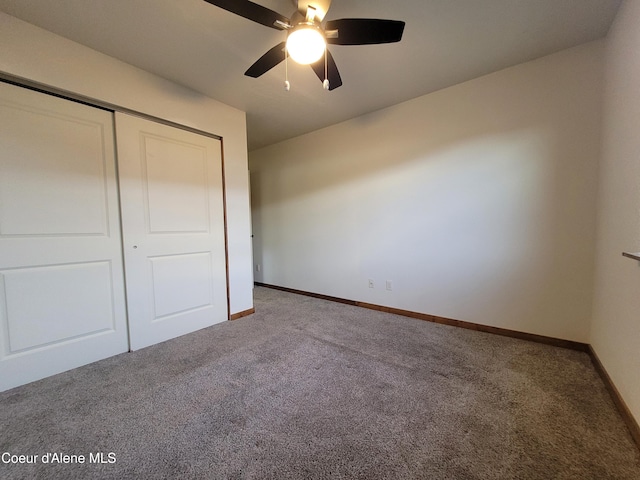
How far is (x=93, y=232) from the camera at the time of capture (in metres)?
1.97

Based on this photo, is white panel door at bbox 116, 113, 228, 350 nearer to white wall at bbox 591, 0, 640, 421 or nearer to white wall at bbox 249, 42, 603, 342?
white wall at bbox 249, 42, 603, 342

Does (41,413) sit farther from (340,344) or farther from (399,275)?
(399,275)

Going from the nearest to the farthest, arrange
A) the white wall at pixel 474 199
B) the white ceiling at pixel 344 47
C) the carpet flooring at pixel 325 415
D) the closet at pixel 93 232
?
the carpet flooring at pixel 325 415 → the white ceiling at pixel 344 47 → the closet at pixel 93 232 → the white wall at pixel 474 199

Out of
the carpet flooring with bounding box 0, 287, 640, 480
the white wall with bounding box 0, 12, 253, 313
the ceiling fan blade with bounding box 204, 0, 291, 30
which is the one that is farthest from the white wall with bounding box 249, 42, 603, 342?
the ceiling fan blade with bounding box 204, 0, 291, 30

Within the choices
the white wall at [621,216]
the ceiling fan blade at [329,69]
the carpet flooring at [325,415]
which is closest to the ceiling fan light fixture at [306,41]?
the ceiling fan blade at [329,69]

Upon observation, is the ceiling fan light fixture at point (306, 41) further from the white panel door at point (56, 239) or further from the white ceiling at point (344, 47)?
the white panel door at point (56, 239)

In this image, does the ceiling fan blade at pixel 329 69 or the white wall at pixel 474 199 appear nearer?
the ceiling fan blade at pixel 329 69

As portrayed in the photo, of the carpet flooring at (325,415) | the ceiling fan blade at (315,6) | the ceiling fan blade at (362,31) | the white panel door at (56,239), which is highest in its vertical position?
the ceiling fan blade at (315,6)

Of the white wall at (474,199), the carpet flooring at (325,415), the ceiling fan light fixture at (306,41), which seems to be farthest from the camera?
the white wall at (474,199)

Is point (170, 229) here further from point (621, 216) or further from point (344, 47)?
point (621, 216)

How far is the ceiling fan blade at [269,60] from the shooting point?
158 centimetres

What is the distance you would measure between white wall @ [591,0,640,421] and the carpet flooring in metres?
0.25

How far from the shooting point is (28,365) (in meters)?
1.72

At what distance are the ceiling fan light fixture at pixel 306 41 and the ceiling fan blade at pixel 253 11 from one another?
8 cm
